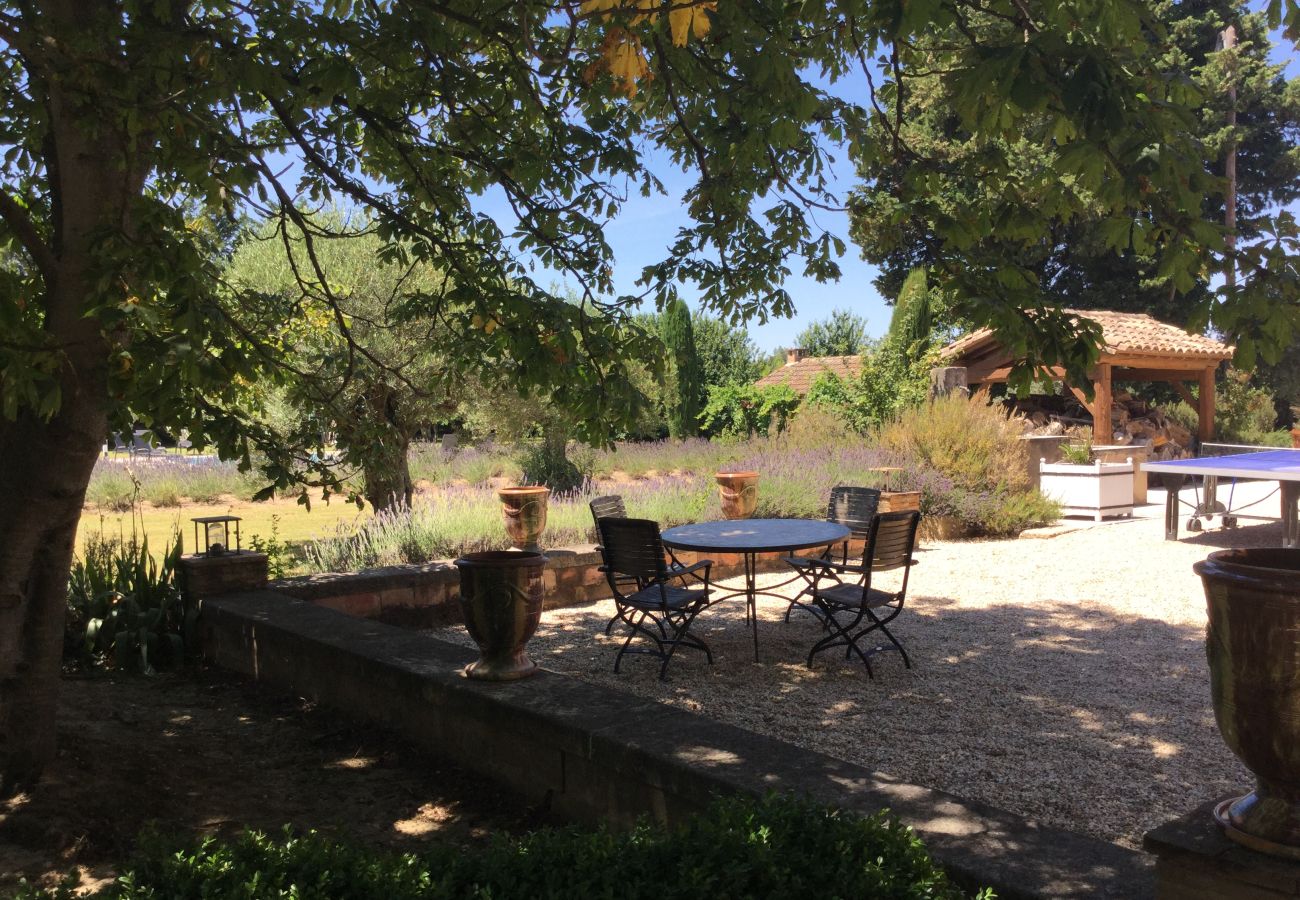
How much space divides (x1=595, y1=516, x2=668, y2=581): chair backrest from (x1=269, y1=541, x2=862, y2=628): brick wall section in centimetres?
134

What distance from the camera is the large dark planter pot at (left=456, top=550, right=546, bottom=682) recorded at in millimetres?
4246

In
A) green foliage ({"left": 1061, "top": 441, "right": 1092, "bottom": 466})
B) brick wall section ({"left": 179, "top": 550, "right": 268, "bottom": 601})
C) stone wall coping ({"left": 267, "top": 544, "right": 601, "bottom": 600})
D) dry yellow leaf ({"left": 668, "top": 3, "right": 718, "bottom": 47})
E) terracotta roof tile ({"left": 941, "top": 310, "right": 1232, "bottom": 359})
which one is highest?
terracotta roof tile ({"left": 941, "top": 310, "right": 1232, "bottom": 359})

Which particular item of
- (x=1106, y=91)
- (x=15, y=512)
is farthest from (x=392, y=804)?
(x=1106, y=91)

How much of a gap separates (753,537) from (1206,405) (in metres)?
17.9

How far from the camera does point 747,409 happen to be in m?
23.0

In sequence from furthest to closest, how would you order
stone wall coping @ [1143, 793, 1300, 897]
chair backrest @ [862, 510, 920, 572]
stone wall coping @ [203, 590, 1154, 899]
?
chair backrest @ [862, 510, 920, 572], stone wall coping @ [203, 590, 1154, 899], stone wall coping @ [1143, 793, 1300, 897]

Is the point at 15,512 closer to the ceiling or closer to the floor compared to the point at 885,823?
closer to the ceiling

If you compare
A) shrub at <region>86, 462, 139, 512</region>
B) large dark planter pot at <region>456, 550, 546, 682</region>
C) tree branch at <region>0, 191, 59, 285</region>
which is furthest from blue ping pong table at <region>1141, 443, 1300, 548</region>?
shrub at <region>86, 462, 139, 512</region>

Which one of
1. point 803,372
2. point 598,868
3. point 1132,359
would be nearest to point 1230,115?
point 803,372

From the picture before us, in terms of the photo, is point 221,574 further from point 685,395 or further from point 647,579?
point 685,395

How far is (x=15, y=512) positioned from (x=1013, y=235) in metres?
3.97

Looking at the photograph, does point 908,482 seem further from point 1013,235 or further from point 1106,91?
point 1106,91

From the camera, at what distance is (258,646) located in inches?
220

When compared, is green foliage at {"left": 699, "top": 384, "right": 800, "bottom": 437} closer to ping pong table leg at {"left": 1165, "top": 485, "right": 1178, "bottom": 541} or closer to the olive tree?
ping pong table leg at {"left": 1165, "top": 485, "right": 1178, "bottom": 541}
